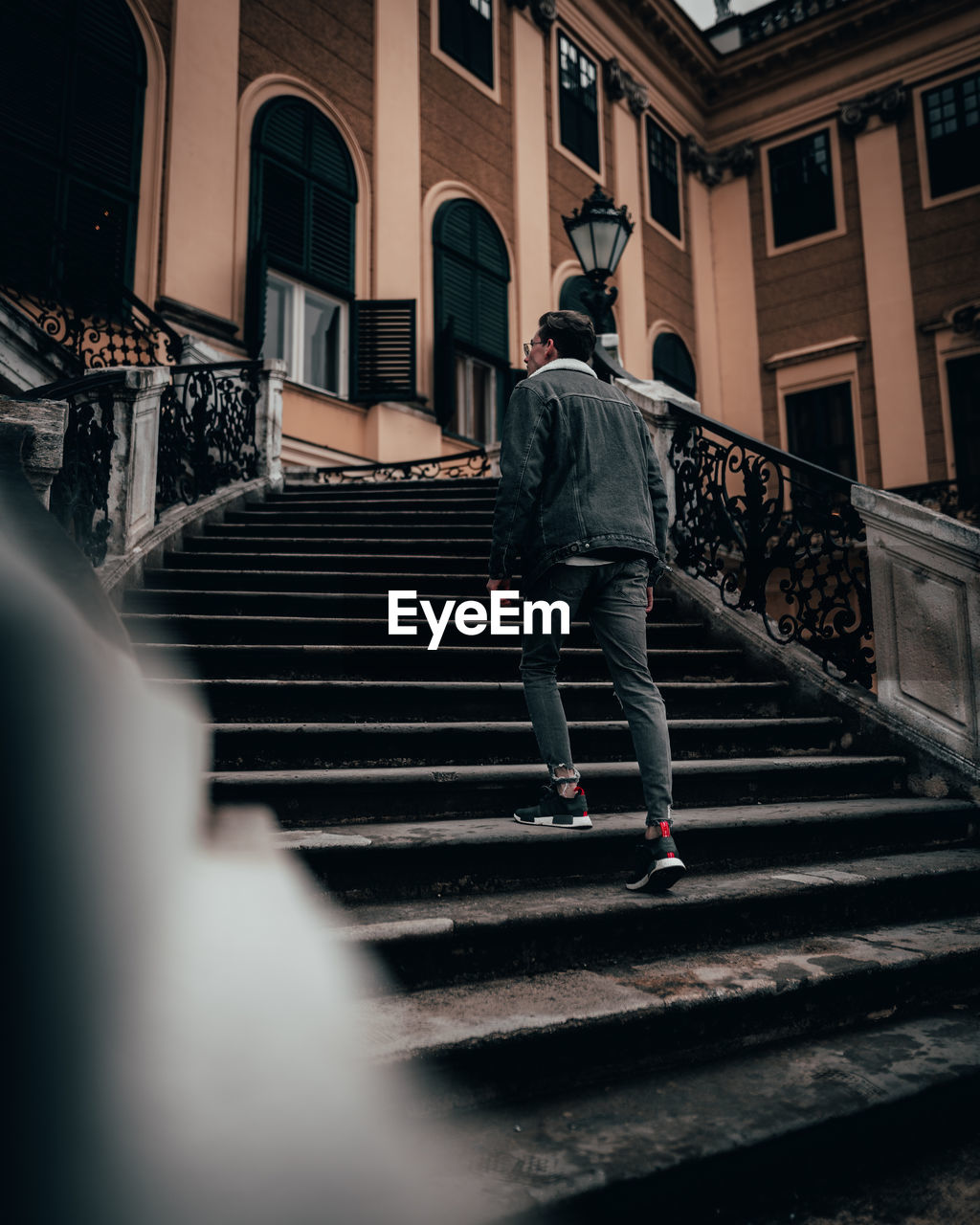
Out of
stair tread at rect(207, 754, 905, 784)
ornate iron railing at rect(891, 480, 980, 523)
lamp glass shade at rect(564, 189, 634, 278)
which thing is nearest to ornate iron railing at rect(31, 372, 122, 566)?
stair tread at rect(207, 754, 905, 784)

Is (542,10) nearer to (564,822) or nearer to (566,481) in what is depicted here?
(566,481)

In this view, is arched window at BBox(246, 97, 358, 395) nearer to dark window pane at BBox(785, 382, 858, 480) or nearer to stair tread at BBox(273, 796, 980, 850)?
stair tread at BBox(273, 796, 980, 850)

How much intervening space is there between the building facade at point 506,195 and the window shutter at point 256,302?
0.03 metres

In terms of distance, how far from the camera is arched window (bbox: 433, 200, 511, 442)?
12.7 meters

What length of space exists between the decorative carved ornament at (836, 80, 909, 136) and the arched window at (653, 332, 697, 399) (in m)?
4.86

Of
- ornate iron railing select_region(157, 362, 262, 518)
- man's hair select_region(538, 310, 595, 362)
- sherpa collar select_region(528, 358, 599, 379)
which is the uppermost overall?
ornate iron railing select_region(157, 362, 262, 518)

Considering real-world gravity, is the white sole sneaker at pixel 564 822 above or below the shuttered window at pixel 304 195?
below

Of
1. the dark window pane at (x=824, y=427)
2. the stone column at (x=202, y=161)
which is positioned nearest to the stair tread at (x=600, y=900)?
the stone column at (x=202, y=161)

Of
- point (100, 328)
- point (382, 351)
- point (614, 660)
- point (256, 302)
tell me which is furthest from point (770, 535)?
point (382, 351)

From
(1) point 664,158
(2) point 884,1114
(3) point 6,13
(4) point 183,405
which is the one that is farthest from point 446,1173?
(1) point 664,158

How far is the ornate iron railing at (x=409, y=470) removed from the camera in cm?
1055

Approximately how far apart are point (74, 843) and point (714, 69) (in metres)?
21.1

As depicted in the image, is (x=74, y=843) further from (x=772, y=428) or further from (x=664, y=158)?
(x=664, y=158)

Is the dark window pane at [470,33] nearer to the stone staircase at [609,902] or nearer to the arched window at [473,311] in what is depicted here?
the arched window at [473,311]
